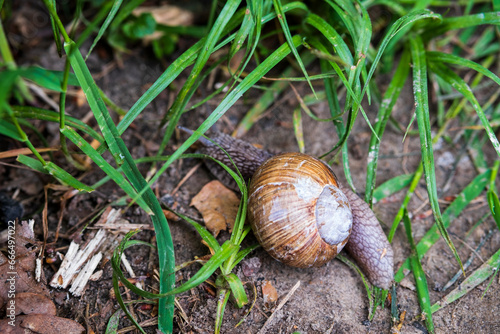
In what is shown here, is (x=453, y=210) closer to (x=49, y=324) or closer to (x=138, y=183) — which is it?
(x=138, y=183)

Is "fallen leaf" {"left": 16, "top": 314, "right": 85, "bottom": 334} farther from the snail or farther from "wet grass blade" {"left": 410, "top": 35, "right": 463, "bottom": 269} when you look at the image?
"wet grass blade" {"left": 410, "top": 35, "right": 463, "bottom": 269}

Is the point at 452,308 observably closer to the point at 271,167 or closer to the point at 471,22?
the point at 271,167

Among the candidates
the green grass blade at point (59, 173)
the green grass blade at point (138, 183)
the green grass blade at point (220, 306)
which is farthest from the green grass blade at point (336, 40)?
the green grass blade at point (59, 173)

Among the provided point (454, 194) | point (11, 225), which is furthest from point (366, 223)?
point (11, 225)

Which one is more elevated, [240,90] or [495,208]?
[240,90]

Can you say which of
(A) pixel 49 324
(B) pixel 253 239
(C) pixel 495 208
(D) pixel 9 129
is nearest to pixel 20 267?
(A) pixel 49 324

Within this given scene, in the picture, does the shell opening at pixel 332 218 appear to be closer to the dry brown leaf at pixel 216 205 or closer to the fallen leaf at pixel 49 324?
the dry brown leaf at pixel 216 205

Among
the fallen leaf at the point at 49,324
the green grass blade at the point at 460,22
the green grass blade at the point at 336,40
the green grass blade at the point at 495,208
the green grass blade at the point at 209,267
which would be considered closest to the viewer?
the green grass blade at the point at 209,267
